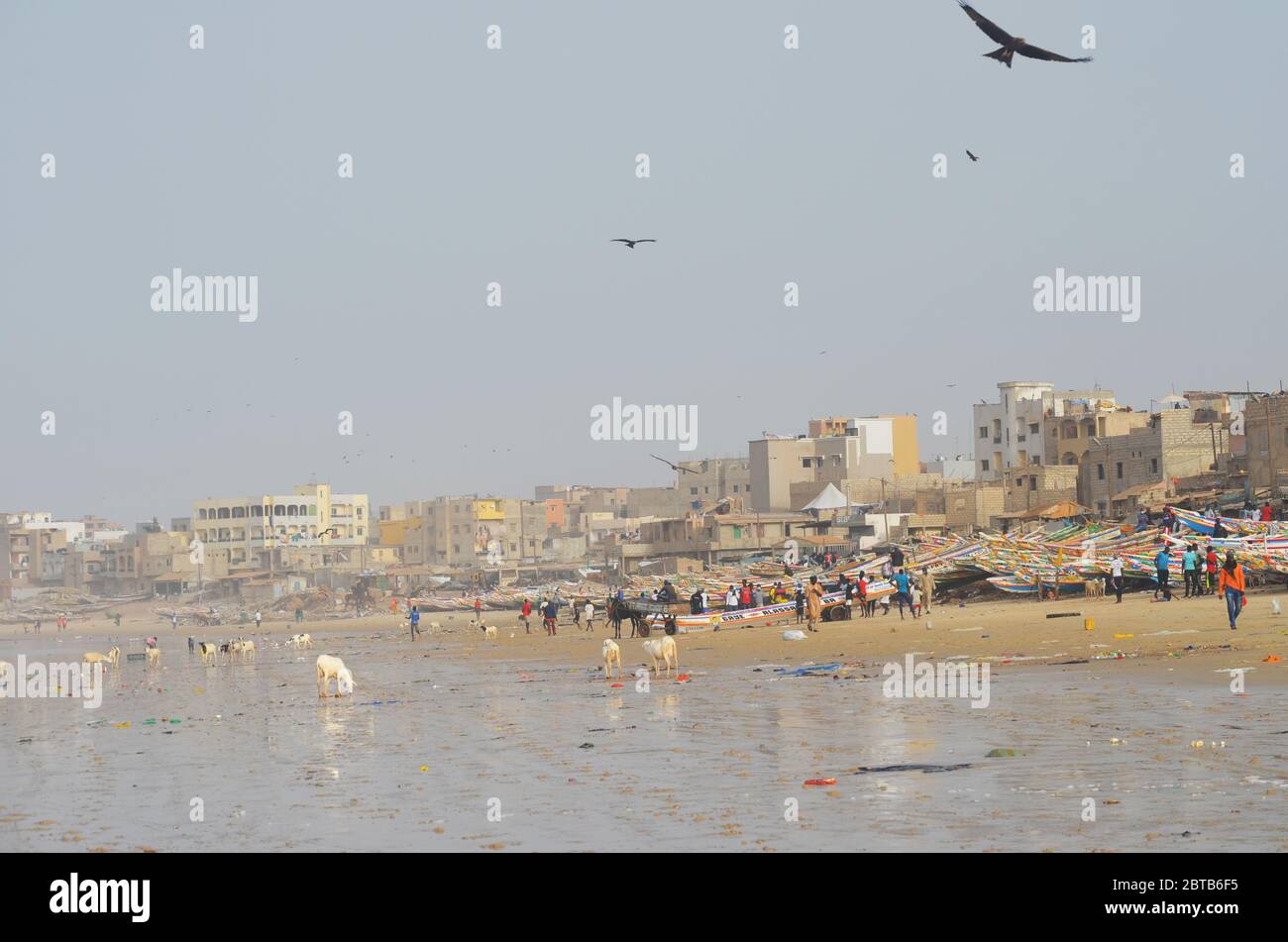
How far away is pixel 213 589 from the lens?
140m

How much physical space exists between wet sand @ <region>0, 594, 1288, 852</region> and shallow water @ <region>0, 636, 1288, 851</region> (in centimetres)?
5

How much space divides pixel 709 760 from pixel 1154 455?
65.0 metres

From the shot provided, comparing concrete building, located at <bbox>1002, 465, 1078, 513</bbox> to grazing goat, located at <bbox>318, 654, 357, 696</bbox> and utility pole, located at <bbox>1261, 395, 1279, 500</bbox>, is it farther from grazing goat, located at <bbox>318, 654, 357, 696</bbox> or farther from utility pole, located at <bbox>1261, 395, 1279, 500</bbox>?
grazing goat, located at <bbox>318, 654, 357, 696</bbox>

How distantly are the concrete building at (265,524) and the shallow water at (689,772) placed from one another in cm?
12712

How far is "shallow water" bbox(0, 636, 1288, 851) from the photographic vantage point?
38.8 ft

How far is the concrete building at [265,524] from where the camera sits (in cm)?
15125

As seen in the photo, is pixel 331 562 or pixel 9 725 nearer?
pixel 9 725

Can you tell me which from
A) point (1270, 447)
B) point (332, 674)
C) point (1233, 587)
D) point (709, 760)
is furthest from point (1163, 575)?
point (1270, 447)

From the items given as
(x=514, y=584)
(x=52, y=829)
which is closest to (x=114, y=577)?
(x=514, y=584)

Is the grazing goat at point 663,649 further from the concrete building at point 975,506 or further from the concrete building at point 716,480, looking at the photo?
the concrete building at point 716,480

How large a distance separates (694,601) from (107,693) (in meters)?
20.9

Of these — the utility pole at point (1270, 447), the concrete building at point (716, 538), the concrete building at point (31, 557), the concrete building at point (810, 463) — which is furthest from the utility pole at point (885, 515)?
the concrete building at point (31, 557)
